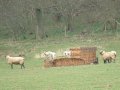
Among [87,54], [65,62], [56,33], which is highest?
[56,33]

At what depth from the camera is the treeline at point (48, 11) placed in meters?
55.1

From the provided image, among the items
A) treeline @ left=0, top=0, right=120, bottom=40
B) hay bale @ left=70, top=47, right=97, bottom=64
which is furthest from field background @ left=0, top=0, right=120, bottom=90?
hay bale @ left=70, top=47, right=97, bottom=64

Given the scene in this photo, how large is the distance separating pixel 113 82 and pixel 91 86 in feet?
3.90

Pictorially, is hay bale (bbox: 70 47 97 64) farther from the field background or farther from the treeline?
the treeline

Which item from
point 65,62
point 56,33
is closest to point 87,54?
point 65,62

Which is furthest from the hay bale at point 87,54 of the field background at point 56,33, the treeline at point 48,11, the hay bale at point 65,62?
the treeline at point 48,11

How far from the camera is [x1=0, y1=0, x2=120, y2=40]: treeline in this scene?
5509 cm

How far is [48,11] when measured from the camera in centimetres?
6744

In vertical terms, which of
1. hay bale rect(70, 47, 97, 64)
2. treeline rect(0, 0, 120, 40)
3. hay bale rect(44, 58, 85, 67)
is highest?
treeline rect(0, 0, 120, 40)

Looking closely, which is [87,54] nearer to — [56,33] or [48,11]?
[56,33]

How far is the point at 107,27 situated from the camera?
64.9 m

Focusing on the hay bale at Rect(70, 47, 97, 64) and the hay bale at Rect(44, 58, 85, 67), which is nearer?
the hay bale at Rect(44, 58, 85, 67)

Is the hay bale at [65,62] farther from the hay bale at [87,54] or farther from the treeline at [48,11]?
the treeline at [48,11]

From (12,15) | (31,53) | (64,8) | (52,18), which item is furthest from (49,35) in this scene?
(31,53)
